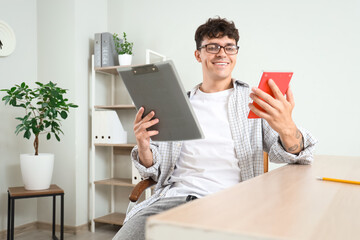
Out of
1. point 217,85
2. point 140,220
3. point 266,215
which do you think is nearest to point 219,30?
point 217,85

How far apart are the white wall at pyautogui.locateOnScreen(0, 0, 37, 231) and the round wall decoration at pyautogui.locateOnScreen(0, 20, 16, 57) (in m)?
0.06

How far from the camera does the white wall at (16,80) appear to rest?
295 cm

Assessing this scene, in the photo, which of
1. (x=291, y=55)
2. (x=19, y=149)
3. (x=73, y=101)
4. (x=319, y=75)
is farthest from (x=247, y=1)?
(x=19, y=149)

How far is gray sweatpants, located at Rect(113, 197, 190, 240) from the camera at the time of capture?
4.08ft

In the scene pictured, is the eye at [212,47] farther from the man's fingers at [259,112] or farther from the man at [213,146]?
the man's fingers at [259,112]

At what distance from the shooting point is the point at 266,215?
514 millimetres

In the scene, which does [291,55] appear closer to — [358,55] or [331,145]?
[358,55]

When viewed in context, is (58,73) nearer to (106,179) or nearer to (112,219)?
(106,179)

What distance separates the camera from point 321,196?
697 millimetres

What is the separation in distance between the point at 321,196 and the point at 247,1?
2.54 m

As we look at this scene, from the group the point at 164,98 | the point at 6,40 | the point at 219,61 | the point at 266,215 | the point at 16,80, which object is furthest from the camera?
the point at 16,80

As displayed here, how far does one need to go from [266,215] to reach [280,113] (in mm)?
698

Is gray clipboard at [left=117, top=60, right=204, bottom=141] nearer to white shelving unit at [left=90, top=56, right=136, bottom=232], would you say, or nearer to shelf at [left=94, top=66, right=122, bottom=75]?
white shelving unit at [left=90, top=56, right=136, bottom=232]

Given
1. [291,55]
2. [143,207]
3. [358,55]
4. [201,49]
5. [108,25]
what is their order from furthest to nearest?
1. [108,25]
2. [291,55]
3. [358,55]
4. [201,49]
5. [143,207]
